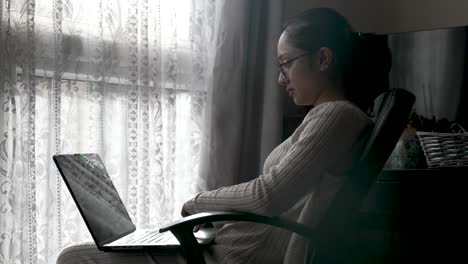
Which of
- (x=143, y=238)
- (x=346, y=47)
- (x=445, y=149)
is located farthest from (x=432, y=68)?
(x=143, y=238)

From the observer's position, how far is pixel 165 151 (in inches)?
88.4

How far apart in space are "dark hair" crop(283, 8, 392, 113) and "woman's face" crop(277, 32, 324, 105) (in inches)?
0.7

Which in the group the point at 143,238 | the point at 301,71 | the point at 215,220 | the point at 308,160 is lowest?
the point at 143,238

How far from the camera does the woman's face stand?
4.46 feet

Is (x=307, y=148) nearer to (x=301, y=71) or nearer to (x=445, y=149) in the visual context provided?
(x=301, y=71)

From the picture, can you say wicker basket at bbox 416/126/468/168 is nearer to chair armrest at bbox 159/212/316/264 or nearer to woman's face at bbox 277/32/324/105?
woman's face at bbox 277/32/324/105

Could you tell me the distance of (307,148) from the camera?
1184mm

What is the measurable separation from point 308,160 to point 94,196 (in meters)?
0.56

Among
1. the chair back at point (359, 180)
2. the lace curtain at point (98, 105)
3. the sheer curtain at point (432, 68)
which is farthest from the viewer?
the sheer curtain at point (432, 68)

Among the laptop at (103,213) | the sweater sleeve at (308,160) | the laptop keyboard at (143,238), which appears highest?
the sweater sleeve at (308,160)

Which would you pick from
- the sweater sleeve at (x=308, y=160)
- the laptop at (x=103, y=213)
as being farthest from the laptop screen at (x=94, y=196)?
the sweater sleeve at (x=308, y=160)

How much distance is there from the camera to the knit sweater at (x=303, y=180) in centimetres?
118

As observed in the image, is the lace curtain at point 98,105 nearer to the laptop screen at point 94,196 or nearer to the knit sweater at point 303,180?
the laptop screen at point 94,196

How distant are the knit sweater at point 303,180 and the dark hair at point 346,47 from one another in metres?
0.15
